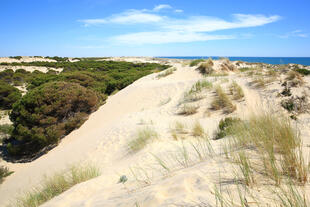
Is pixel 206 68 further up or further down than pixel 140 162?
further up

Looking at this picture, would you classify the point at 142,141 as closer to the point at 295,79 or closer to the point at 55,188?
the point at 55,188

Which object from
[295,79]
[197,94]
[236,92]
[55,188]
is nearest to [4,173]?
[55,188]

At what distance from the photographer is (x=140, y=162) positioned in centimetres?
375

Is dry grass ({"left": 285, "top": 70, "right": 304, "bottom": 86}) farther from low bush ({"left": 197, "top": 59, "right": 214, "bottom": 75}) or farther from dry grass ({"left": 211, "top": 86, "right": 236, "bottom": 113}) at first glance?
low bush ({"left": 197, "top": 59, "right": 214, "bottom": 75})

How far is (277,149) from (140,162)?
8.14 ft

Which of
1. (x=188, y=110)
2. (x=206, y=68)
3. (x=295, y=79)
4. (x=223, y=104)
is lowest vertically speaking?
(x=188, y=110)

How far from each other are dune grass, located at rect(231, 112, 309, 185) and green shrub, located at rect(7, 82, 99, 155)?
27.9 ft

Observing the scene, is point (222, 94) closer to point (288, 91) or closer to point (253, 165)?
point (288, 91)

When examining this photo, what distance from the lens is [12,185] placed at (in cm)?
611

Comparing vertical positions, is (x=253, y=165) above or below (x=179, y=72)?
below

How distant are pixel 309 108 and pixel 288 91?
47.2 inches

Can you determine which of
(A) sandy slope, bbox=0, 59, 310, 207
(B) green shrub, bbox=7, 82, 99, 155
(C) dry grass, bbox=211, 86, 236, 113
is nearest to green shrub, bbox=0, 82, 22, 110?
(B) green shrub, bbox=7, 82, 99, 155

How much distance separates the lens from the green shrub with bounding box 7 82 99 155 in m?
8.08

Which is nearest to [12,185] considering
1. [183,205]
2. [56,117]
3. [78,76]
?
[56,117]
